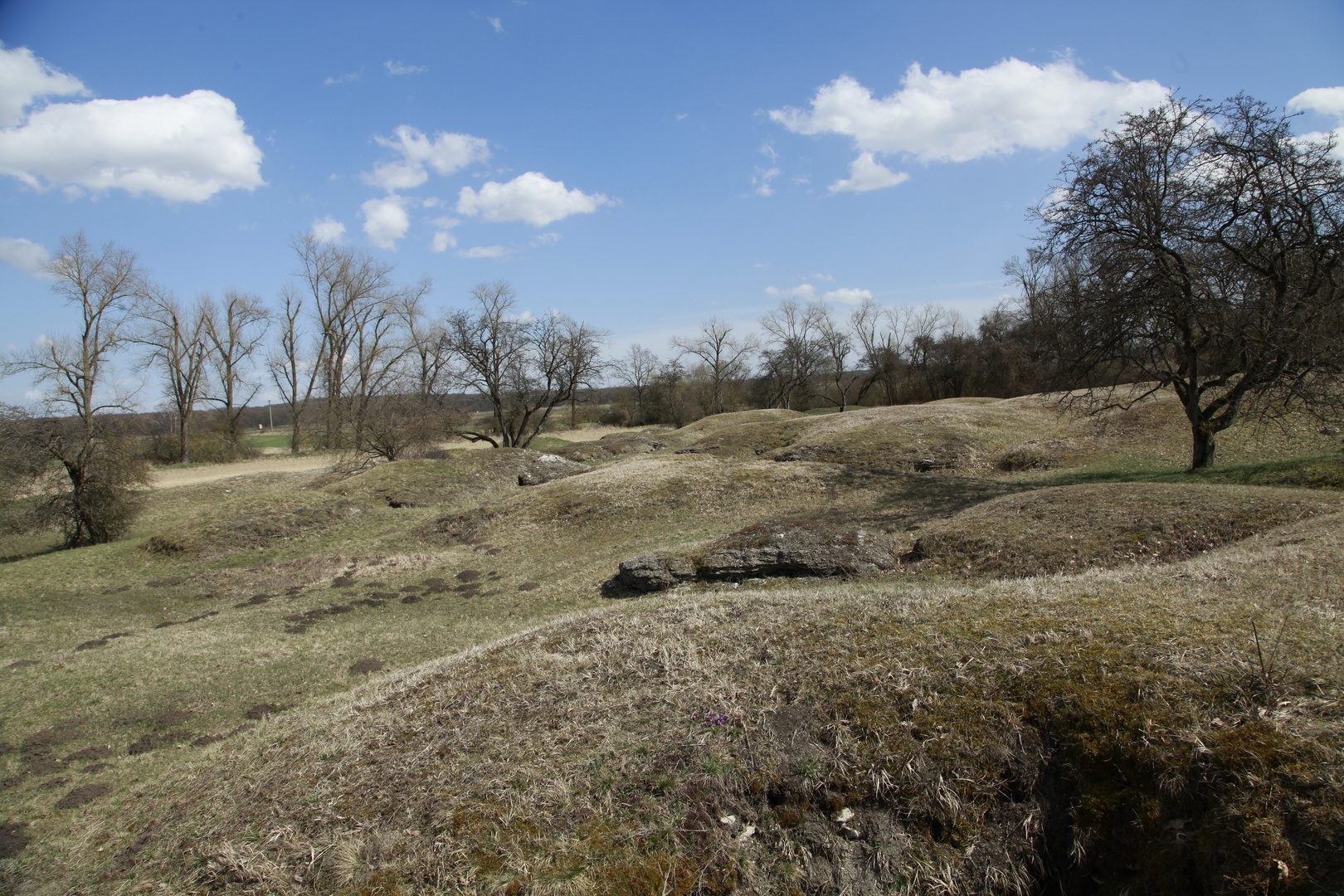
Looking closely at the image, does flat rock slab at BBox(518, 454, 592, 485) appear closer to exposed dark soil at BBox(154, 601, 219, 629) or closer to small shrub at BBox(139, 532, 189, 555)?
small shrub at BBox(139, 532, 189, 555)

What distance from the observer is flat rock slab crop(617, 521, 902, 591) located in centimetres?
1071

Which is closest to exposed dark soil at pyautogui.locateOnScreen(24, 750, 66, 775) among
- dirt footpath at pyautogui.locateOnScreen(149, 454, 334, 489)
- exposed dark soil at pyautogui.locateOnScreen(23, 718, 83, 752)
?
exposed dark soil at pyautogui.locateOnScreen(23, 718, 83, 752)

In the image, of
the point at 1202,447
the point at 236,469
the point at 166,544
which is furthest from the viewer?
the point at 236,469

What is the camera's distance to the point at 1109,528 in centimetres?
1011

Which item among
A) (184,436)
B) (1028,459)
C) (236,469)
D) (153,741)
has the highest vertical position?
(184,436)

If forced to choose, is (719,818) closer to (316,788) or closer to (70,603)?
(316,788)

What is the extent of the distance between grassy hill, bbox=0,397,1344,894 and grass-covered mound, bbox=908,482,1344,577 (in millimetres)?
65

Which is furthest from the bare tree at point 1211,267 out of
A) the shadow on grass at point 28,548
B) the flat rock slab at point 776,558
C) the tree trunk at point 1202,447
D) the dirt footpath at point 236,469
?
the dirt footpath at point 236,469

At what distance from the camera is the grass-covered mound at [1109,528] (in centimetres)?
932

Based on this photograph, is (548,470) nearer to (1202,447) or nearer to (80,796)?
(80,796)

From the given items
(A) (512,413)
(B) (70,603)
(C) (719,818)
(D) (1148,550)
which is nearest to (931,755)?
(C) (719,818)

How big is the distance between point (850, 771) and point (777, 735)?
569mm

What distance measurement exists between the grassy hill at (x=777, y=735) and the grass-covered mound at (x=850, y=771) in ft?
0.06

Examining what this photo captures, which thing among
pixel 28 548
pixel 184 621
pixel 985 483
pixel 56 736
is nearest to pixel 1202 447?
pixel 985 483
